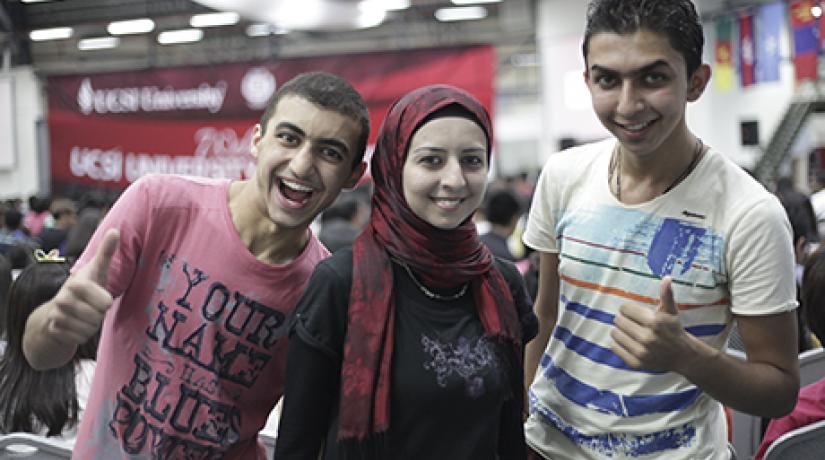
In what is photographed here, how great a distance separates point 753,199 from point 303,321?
881 mm

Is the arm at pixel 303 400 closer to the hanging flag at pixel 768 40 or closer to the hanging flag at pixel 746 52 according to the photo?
the hanging flag at pixel 768 40

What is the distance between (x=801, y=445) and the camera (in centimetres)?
181

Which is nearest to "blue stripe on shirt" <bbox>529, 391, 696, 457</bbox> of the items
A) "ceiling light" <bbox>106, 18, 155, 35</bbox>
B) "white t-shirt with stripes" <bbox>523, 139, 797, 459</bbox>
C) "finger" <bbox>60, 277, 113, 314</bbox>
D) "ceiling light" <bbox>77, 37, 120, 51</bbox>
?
"white t-shirt with stripes" <bbox>523, 139, 797, 459</bbox>

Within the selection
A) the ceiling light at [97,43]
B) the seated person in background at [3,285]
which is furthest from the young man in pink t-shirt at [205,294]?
the ceiling light at [97,43]

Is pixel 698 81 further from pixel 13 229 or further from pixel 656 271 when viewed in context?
pixel 13 229

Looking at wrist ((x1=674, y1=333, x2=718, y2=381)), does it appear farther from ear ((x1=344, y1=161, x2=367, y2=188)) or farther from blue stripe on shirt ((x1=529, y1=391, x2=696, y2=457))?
ear ((x1=344, y1=161, x2=367, y2=188))

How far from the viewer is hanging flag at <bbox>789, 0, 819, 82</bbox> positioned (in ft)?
34.0

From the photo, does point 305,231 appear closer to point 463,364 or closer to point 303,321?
point 303,321

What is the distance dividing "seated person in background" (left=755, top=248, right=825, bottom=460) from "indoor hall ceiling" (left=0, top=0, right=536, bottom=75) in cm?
1116

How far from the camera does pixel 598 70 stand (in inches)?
63.3

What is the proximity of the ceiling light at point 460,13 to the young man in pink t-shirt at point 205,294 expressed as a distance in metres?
13.8

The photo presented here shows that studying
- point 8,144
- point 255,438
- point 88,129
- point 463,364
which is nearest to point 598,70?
point 463,364

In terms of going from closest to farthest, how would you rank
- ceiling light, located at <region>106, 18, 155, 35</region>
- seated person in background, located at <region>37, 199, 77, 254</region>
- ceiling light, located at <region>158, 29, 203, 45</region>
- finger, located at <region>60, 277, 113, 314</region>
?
finger, located at <region>60, 277, 113, 314</region>, seated person in background, located at <region>37, 199, 77, 254</region>, ceiling light, located at <region>106, 18, 155, 35</region>, ceiling light, located at <region>158, 29, 203, 45</region>

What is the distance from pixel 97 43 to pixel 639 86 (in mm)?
18057
